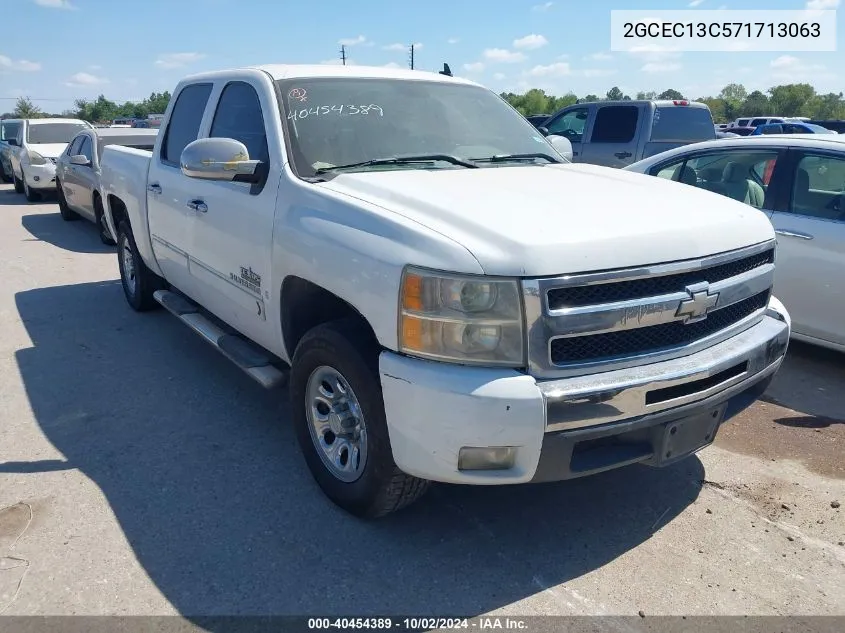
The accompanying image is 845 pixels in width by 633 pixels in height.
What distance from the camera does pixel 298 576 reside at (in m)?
2.79

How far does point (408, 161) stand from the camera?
3.62m

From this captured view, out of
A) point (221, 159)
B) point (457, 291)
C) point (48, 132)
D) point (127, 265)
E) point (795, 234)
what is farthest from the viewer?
point (48, 132)

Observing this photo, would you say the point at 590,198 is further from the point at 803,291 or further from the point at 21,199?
the point at 21,199

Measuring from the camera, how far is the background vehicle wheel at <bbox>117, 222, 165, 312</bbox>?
6.08 meters

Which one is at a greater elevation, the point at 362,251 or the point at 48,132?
the point at 48,132

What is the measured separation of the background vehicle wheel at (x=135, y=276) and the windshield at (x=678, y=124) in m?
7.69

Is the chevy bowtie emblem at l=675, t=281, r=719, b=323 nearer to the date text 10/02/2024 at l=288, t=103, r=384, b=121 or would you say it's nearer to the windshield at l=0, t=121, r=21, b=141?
the date text 10/02/2024 at l=288, t=103, r=384, b=121

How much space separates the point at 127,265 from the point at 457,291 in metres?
4.92

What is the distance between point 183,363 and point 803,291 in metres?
4.47

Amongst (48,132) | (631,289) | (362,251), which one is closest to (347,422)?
(362,251)

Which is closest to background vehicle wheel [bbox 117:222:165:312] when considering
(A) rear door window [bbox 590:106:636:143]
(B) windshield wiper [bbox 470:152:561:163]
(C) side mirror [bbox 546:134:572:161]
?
(B) windshield wiper [bbox 470:152:561:163]

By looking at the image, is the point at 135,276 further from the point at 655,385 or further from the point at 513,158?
the point at 655,385

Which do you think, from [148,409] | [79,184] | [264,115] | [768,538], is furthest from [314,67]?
[79,184]

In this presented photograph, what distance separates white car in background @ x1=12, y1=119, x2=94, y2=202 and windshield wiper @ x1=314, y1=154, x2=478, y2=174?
41.1 ft
